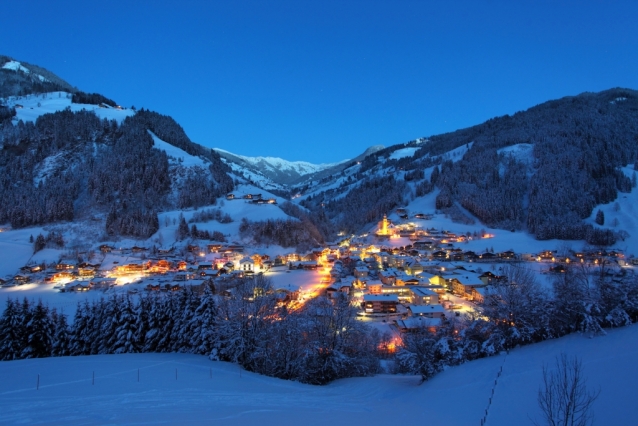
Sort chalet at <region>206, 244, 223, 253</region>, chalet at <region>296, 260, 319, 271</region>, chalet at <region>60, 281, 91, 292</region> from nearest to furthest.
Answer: chalet at <region>60, 281, 91, 292</region>, chalet at <region>296, 260, 319, 271</region>, chalet at <region>206, 244, 223, 253</region>

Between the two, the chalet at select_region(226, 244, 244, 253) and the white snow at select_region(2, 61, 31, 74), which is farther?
the white snow at select_region(2, 61, 31, 74)

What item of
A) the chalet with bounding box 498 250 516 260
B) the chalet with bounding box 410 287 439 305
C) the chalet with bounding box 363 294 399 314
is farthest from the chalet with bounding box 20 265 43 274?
the chalet with bounding box 498 250 516 260

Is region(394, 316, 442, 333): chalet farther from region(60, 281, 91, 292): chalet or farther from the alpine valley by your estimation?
region(60, 281, 91, 292): chalet

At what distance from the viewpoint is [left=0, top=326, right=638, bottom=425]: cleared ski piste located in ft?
30.8

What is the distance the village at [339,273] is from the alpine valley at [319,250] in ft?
1.44

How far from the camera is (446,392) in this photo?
1366 centimetres

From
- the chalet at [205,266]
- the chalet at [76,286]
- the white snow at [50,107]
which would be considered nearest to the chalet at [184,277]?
the chalet at [205,266]

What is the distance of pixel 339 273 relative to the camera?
59.8 meters

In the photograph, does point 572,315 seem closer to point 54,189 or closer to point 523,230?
point 523,230

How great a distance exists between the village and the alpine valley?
439mm

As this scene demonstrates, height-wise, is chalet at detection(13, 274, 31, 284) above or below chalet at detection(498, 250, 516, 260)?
above

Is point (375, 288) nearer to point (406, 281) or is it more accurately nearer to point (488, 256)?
point (406, 281)

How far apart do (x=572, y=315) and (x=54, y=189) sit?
362 feet

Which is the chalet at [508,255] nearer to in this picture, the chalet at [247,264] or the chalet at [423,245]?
the chalet at [423,245]
